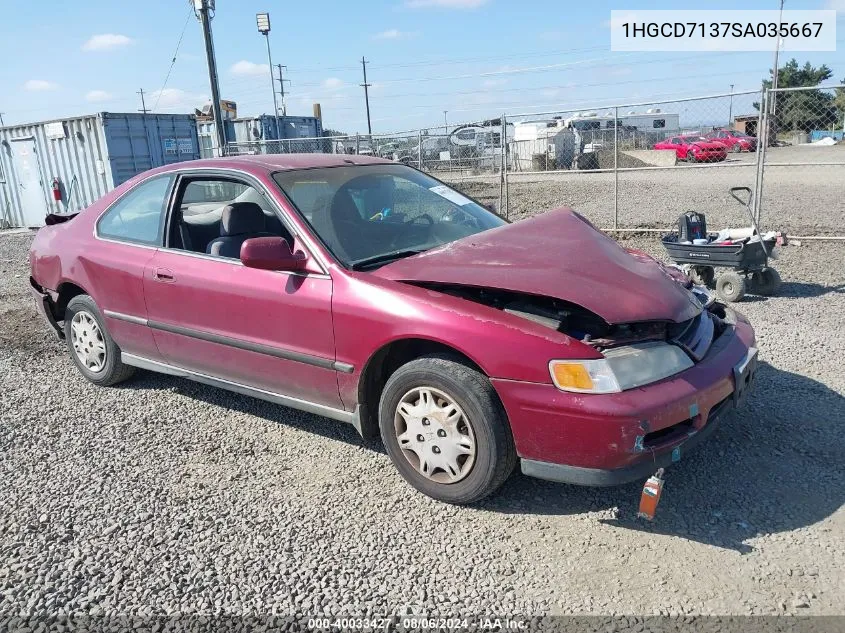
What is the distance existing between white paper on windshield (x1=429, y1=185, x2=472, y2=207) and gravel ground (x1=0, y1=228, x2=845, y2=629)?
1683 mm

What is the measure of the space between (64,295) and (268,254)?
261 cm

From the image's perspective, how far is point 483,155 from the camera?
15.8m

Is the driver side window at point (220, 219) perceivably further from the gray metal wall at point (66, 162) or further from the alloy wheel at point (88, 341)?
the gray metal wall at point (66, 162)

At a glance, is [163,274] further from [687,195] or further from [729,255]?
[687,195]

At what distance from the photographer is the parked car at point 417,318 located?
9.61 feet

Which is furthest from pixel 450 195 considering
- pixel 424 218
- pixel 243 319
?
pixel 243 319

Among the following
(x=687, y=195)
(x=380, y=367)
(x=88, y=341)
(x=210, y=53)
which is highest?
(x=210, y=53)

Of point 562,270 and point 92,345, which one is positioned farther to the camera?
point 92,345

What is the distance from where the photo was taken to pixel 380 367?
Result: 3.51 meters

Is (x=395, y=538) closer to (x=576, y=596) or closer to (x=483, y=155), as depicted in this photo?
(x=576, y=596)

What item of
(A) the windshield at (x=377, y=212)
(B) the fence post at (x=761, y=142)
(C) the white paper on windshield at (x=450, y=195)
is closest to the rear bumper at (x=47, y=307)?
(A) the windshield at (x=377, y=212)

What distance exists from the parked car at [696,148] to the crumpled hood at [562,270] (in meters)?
19.6

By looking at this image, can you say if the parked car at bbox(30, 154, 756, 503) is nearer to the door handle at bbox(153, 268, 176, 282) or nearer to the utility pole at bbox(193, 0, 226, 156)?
the door handle at bbox(153, 268, 176, 282)

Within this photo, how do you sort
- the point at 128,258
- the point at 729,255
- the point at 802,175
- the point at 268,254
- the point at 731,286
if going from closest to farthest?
1. the point at 268,254
2. the point at 128,258
3. the point at 729,255
4. the point at 731,286
5. the point at 802,175
